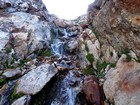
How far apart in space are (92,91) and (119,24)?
400 cm

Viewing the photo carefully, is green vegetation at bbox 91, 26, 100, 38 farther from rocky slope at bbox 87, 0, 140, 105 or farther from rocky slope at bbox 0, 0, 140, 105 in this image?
rocky slope at bbox 87, 0, 140, 105

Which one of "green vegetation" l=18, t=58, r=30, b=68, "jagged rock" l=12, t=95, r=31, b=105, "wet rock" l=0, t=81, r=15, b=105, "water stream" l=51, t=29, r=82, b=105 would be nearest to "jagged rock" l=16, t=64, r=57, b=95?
"jagged rock" l=12, t=95, r=31, b=105

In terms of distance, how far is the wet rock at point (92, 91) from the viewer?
34.4 feet

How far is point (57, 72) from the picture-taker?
1402 centimetres

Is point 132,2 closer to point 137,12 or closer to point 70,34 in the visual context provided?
point 137,12

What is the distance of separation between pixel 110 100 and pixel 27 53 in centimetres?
1047

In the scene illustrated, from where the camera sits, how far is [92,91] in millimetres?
10773

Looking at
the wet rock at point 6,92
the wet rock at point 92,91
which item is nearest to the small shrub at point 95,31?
the wet rock at point 92,91

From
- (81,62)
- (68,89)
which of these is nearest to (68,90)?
(68,89)

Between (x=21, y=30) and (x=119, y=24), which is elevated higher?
(x=21, y=30)

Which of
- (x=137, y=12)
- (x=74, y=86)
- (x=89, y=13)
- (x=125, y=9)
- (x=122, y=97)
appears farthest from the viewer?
(x=89, y=13)

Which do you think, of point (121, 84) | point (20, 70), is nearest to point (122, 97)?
point (121, 84)

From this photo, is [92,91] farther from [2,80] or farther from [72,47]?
[72,47]

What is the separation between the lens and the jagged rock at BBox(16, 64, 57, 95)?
40.2 feet
